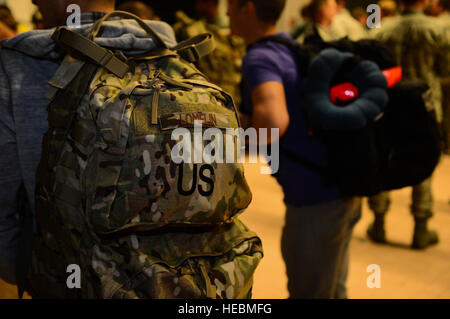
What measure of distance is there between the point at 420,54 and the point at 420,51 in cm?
2

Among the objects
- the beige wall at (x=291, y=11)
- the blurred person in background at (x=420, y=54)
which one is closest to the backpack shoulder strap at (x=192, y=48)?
the blurred person in background at (x=420, y=54)

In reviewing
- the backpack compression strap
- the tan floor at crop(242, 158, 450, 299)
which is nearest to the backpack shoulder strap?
the backpack compression strap

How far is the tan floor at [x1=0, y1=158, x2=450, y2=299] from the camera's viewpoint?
9.16 ft

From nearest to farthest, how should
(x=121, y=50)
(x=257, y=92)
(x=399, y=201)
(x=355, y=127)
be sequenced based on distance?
(x=121, y=50), (x=355, y=127), (x=257, y=92), (x=399, y=201)

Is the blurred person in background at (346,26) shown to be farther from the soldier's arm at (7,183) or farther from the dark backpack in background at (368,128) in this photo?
the soldier's arm at (7,183)

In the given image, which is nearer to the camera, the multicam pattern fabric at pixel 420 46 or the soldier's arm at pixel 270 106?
the soldier's arm at pixel 270 106

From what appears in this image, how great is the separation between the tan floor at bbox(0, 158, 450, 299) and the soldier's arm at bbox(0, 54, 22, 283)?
2.53 feet

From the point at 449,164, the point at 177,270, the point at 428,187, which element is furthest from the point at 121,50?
the point at 449,164

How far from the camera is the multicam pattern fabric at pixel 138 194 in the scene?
3.04 ft

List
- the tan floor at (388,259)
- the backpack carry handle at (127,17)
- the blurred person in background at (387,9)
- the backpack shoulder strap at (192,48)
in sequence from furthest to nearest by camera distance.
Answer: the blurred person in background at (387,9), the tan floor at (388,259), the backpack shoulder strap at (192,48), the backpack carry handle at (127,17)

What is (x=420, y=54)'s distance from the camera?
3357mm

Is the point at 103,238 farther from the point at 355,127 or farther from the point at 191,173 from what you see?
the point at 355,127

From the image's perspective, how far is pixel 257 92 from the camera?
1.72 m
